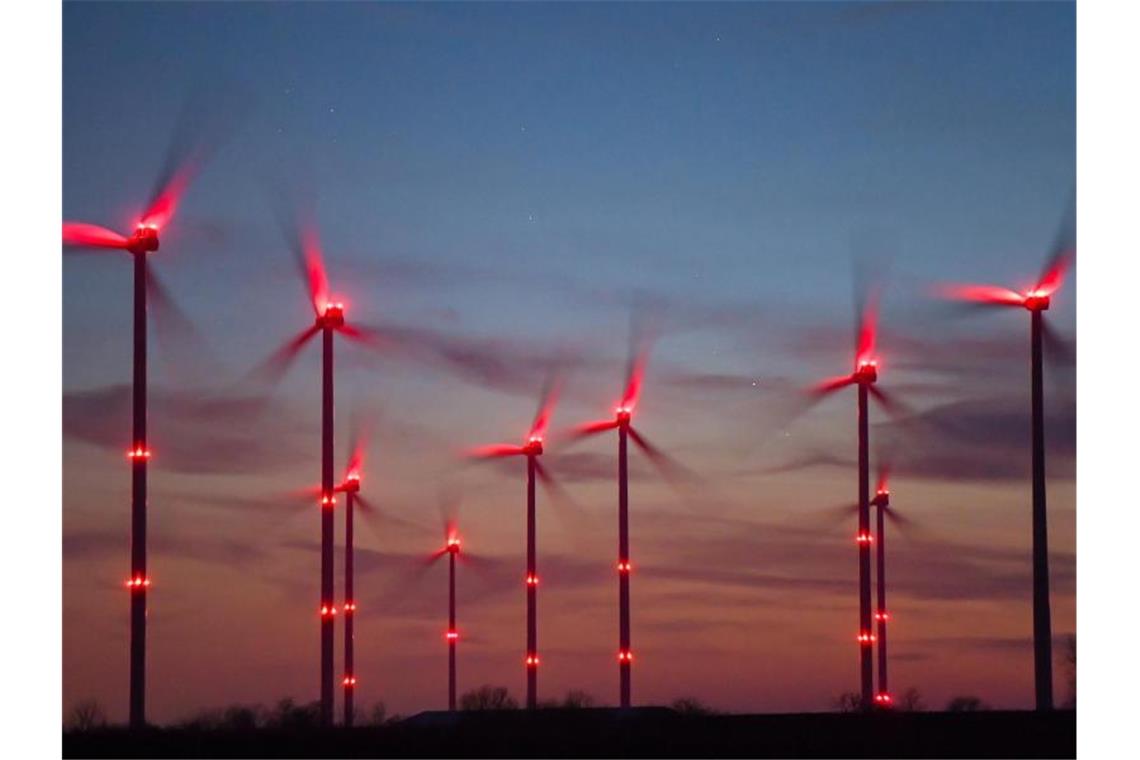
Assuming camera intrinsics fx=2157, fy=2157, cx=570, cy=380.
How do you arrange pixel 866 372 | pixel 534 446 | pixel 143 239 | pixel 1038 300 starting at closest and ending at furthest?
pixel 143 239 < pixel 1038 300 < pixel 866 372 < pixel 534 446

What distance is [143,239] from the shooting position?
51531 mm

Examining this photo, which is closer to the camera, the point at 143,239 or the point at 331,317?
the point at 143,239

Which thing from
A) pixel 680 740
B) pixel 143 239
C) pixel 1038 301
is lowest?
pixel 680 740

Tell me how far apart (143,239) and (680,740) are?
2280 centimetres

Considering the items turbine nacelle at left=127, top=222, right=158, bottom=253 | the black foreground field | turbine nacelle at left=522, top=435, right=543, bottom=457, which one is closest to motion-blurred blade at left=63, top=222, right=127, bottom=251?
turbine nacelle at left=127, top=222, right=158, bottom=253

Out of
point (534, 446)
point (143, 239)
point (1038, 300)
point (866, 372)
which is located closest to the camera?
point (143, 239)

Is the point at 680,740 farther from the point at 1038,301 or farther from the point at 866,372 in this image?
the point at 866,372

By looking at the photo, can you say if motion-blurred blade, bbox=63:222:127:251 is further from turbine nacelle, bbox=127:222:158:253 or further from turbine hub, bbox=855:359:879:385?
turbine hub, bbox=855:359:879:385

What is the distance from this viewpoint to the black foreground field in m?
33.2

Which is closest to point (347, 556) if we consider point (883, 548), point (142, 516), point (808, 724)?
point (883, 548)

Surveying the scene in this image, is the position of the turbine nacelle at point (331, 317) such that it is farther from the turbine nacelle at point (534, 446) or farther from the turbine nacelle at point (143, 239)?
the turbine nacelle at point (534, 446)

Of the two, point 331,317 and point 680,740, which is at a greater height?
point 331,317

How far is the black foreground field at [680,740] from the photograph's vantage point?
3319cm

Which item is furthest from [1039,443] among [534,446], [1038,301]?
[534,446]
